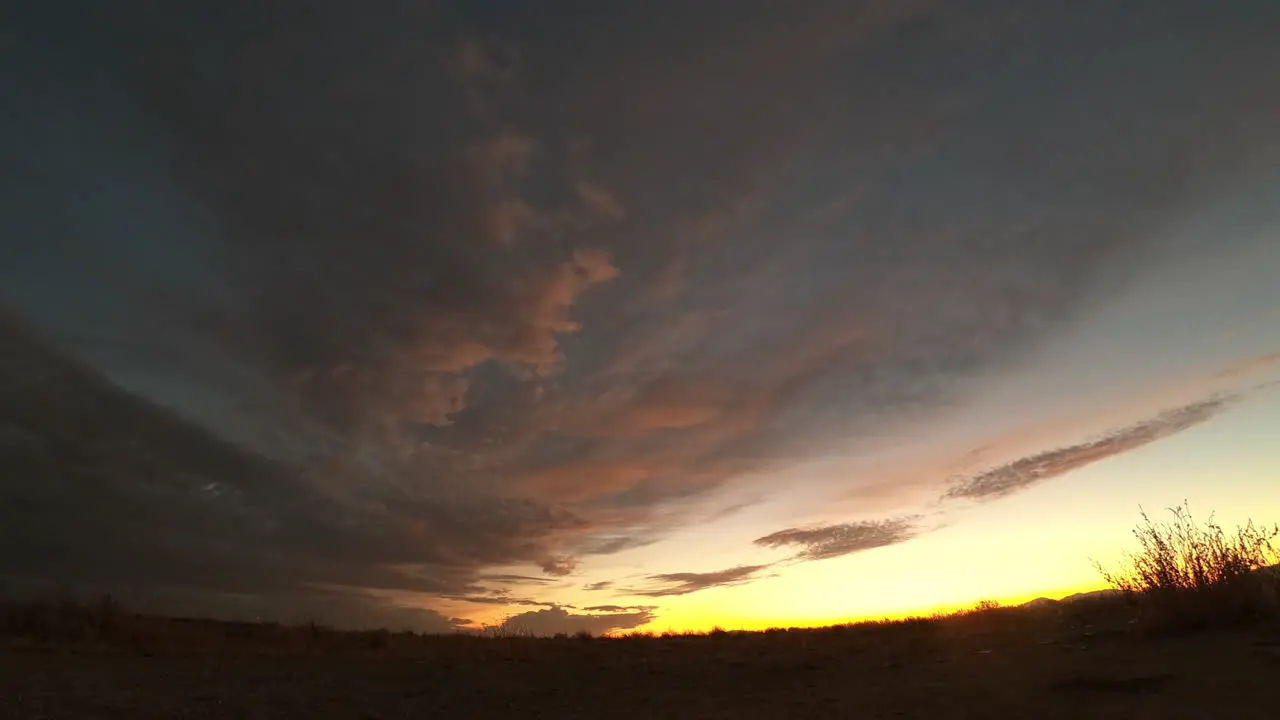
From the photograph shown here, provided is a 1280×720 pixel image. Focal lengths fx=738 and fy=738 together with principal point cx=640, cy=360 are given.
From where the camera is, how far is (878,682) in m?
10.0

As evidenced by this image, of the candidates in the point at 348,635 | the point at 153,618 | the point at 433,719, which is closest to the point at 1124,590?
the point at 433,719

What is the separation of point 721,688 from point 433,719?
4.08 m

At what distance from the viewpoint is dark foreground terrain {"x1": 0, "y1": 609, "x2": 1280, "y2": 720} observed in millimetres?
7852

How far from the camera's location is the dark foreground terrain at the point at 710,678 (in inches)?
309

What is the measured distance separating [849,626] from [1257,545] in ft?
37.5

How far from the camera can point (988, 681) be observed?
29.4 ft

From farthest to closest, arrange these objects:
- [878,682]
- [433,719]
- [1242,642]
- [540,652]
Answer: [540,652], [878,682], [433,719], [1242,642]

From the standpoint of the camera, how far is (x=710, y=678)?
1163 centimetres

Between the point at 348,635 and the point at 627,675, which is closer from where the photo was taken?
the point at 627,675

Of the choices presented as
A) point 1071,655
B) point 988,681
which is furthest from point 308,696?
A: point 1071,655

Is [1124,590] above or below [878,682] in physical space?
above

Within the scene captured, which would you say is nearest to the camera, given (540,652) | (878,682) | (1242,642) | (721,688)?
(1242,642)

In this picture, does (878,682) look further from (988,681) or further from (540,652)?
(540,652)

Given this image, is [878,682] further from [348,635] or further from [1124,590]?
[348,635]
